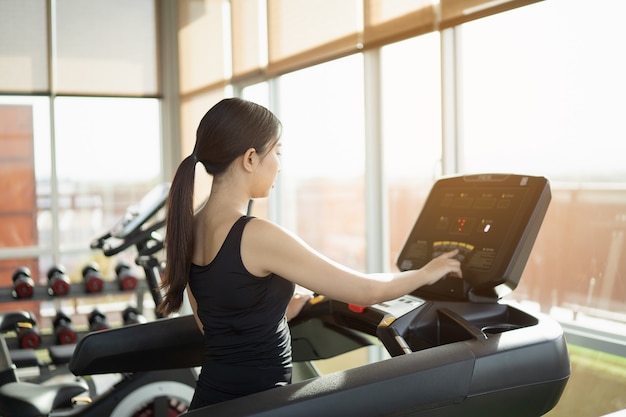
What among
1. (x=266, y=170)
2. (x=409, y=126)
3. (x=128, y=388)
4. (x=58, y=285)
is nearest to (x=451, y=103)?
(x=409, y=126)

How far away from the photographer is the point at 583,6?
7.56 ft

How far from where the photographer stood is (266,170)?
1.59 metres

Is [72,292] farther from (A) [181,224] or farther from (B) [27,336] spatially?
(A) [181,224]

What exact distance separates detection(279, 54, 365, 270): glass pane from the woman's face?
2058 millimetres

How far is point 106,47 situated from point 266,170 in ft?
15.9

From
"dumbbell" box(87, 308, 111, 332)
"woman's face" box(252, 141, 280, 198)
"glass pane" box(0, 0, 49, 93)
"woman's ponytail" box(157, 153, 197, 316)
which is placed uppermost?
"glass pane" box(0, 0, 49, 93)

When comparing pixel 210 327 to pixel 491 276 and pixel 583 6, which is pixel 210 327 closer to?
pixel 491 276

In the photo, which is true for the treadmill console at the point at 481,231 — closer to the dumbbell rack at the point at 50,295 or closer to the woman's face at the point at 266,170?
the woman's face at the point at 266,170

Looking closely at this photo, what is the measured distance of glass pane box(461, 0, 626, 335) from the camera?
2219 millimetres

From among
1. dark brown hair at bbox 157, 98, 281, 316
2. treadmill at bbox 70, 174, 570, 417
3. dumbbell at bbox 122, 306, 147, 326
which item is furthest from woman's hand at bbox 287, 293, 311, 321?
dumbbell at bbox 122, 306, 147, 326

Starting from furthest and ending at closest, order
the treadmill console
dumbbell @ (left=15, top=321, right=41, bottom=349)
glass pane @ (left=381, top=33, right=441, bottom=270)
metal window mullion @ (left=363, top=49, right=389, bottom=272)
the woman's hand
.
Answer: dumbbell @ (left=15, top=321, right=41, bottom=349), metal window mullion @ (left=363, top=49, right=389, bottom=272), glass pane @ (left=381, top=33, right=441, bottom=270), the woman's hand, the treadmill console

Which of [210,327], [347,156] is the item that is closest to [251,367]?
[210,327]

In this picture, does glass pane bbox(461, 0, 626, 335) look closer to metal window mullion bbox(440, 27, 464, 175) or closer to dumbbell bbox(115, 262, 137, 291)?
metal window mullion bbox(440, 27, 464, 175)

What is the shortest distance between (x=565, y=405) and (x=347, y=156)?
1942 millimetres
